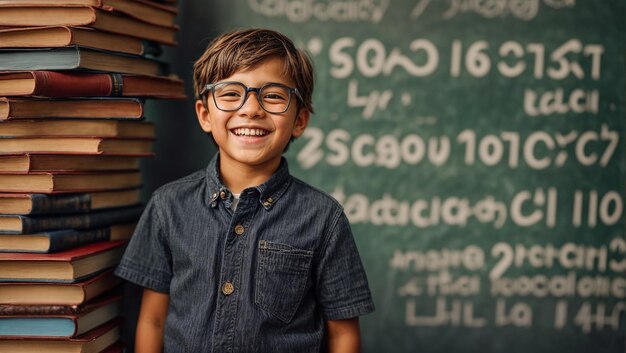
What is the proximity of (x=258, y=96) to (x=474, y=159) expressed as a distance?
0.96 m

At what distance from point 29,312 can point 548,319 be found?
172 cm

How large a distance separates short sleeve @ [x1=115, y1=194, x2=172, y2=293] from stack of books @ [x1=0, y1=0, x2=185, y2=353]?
88 millimetres

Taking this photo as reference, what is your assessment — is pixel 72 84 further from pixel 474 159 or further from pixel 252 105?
pixel 474 159

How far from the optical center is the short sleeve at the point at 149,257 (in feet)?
5.62

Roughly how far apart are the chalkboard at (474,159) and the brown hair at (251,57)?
1.70 feet

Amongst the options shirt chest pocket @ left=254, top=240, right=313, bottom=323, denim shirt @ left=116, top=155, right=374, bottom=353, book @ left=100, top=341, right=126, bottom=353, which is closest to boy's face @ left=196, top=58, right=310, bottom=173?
denim shirt @ left=116, top=155, right=374, bottom=353

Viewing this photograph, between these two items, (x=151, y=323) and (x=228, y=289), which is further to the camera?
(x=151, y=323)

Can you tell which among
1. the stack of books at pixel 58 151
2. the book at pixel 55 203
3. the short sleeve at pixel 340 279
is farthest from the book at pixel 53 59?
the short sleeve at pixel 340 279

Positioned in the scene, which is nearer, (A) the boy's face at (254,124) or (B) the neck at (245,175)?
(A) the boy's face at (254,124)

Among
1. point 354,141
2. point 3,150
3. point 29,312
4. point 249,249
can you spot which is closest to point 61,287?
point 29,312

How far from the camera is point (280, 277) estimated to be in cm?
161

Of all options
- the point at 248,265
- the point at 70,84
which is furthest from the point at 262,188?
the point at 70,84

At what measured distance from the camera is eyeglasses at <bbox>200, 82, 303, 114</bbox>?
1586mm

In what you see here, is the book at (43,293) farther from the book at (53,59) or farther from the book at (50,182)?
the book at (53,59)
